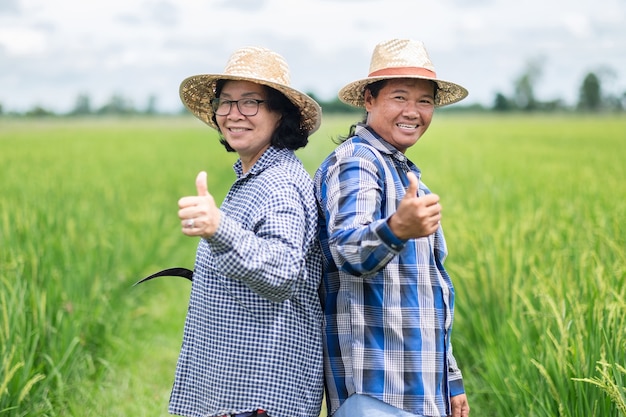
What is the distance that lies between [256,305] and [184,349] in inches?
11.7

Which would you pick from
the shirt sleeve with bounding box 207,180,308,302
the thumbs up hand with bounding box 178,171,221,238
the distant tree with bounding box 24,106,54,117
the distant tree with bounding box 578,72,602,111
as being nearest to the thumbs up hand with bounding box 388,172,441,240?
the shirt sleeve with bounding box 207,180,308,302

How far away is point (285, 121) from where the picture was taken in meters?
2.19

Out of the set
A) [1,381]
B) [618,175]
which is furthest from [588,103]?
[1,381]

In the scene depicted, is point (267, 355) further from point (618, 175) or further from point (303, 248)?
point (618, 175)

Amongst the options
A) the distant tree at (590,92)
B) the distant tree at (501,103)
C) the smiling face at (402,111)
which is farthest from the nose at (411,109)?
the distant tree at (501,103)

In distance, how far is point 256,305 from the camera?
1970 millimetres

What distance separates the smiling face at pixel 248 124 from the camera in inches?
83.3

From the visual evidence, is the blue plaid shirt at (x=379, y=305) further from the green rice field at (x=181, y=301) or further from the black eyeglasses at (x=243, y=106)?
the green rice field at (x=181, y=301)

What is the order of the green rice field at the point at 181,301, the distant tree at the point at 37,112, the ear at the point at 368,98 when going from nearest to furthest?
the ear at the point at 368,98 < the green rice field at the point at 181,301 < the distant tree at the point at 37,112

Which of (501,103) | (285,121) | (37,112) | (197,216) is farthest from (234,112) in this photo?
(501,103)

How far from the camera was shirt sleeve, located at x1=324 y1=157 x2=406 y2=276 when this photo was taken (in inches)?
69.9

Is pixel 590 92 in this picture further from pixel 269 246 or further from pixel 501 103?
pixel 269 246

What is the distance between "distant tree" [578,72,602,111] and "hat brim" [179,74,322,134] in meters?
104

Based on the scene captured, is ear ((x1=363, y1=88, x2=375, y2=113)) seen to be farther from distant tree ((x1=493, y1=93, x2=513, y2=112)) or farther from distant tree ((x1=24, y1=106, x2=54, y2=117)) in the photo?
distant tree ((x1=493, y1=93, x2=513, y2=112))
